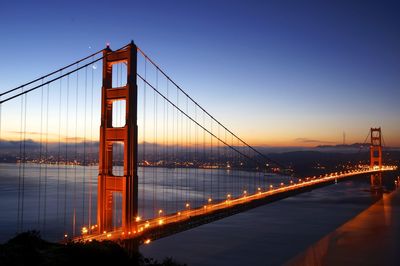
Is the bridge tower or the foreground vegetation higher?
the bridge tower

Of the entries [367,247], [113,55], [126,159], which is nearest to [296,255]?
[367,247]

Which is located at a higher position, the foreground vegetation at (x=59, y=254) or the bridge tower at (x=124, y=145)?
the bridge tower at (x=124, y=145)

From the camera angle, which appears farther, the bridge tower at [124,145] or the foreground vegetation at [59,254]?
the bridge tower at [124,145]

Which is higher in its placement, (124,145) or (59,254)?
(124,145)

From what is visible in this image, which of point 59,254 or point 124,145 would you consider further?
point 124,145

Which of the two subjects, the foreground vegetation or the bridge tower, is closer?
the foreground vegetation
